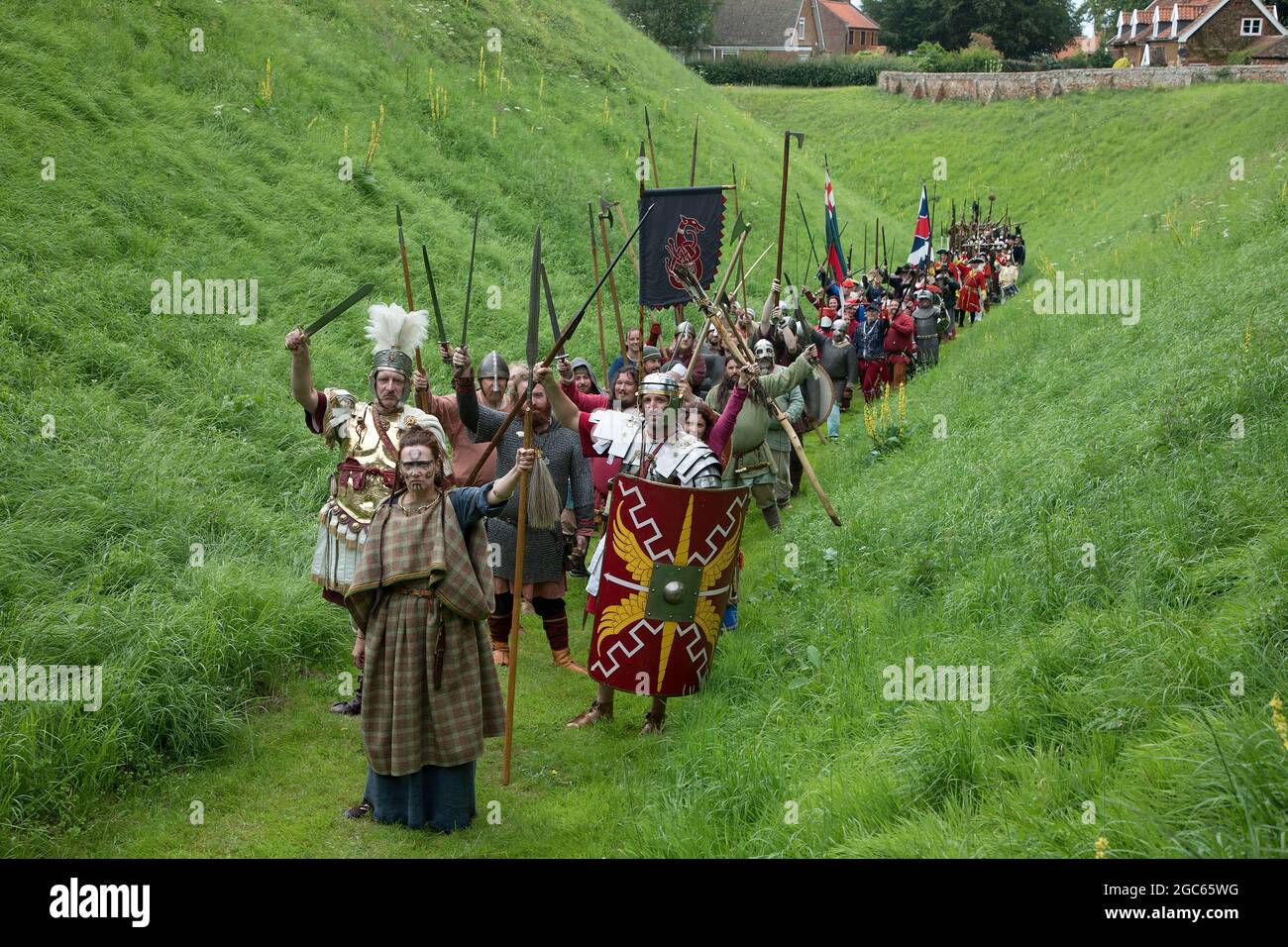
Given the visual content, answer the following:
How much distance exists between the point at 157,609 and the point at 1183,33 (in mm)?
48604

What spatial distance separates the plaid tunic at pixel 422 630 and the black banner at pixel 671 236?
146 inches

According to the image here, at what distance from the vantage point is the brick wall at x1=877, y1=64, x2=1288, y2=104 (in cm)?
3419

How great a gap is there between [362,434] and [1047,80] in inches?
1516

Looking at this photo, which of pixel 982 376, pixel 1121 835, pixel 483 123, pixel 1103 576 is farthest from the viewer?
pixel 483 123

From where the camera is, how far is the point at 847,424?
13766 millimetres

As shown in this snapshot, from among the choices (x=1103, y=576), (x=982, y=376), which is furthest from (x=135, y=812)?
(x=982, y=376)

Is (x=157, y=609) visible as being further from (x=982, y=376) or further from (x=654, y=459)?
(x=982, y=376)

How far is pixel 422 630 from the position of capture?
491 cm

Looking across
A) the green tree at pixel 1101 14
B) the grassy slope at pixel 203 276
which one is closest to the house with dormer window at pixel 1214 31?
the green tree at pixel 1101 14

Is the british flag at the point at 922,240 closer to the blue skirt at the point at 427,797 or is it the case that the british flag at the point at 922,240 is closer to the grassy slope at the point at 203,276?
the grassy slope at the point at 203,276

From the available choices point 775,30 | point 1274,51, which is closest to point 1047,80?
point 1274,51

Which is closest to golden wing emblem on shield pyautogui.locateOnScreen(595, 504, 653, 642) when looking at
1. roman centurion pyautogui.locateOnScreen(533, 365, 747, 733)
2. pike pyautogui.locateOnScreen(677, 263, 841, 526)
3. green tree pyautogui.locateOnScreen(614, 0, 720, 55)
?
roman centurion pyautogui.locateOnScreen(533, 365, 747, 733)

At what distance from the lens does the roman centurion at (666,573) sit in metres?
5.59

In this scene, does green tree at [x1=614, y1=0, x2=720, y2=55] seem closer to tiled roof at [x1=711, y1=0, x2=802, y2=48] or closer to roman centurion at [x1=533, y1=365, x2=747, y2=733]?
tiled roof at [x1=711, y1=0, x2=802, y2=48]
